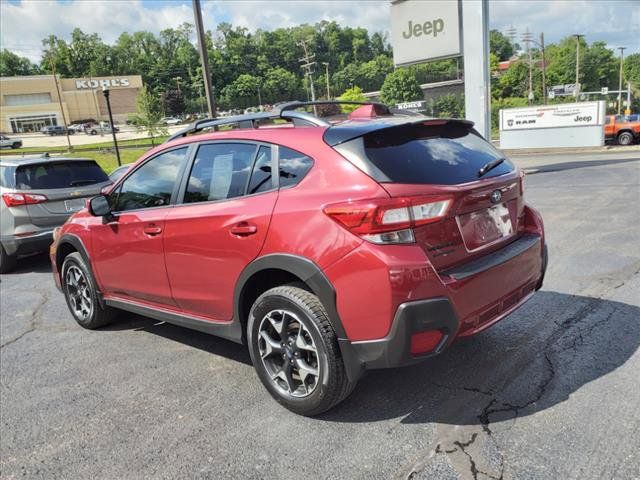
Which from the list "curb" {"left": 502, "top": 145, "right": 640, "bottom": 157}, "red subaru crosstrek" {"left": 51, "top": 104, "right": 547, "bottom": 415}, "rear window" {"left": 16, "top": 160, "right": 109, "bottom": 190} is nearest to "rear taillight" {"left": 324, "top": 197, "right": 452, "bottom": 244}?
"red subaru crosstrek" {"left": 51, "top": 104, "right": 547, "bottom": 415}

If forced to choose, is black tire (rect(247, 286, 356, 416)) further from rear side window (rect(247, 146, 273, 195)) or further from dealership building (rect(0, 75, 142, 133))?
dealership building (rect(0, 75, 142, 133))

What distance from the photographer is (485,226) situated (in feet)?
10.1

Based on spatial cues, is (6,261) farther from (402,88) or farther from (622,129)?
(402,88)

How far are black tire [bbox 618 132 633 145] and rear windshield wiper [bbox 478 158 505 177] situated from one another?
84.7 feet

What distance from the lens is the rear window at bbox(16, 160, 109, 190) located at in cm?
776

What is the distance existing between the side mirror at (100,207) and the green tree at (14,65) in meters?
142

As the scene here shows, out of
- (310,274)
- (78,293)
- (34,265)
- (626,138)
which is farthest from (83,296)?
(626,138)

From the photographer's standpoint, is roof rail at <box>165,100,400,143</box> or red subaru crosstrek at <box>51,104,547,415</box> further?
roof rail at <box>165,100,400,143</box>

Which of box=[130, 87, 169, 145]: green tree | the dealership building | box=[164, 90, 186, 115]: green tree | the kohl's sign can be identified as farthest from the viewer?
box=[164, 90, 186, 115]: green tree

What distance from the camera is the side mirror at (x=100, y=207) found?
439 centimetres

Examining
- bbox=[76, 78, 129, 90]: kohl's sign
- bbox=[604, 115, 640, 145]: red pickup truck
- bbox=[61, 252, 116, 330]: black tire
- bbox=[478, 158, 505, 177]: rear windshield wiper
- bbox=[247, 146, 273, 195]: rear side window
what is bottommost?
bbox=[604, 115, 640, 145]: red pickup truck

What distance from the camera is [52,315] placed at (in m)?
5.66

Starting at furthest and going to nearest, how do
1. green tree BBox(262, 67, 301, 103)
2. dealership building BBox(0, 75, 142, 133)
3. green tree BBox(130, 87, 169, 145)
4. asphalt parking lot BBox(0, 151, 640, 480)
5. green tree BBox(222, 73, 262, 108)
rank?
green tree BBox(262, 67, 301, 103) → green tree BBox(222, 73, 262, 108) → dealership building BBox(0, 75, 142, 133) → green tree BBox(130, 87, 169, 145) → asphalt parking lot BBox(0, 151, 640, 480)

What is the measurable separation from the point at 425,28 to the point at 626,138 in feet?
40.3
